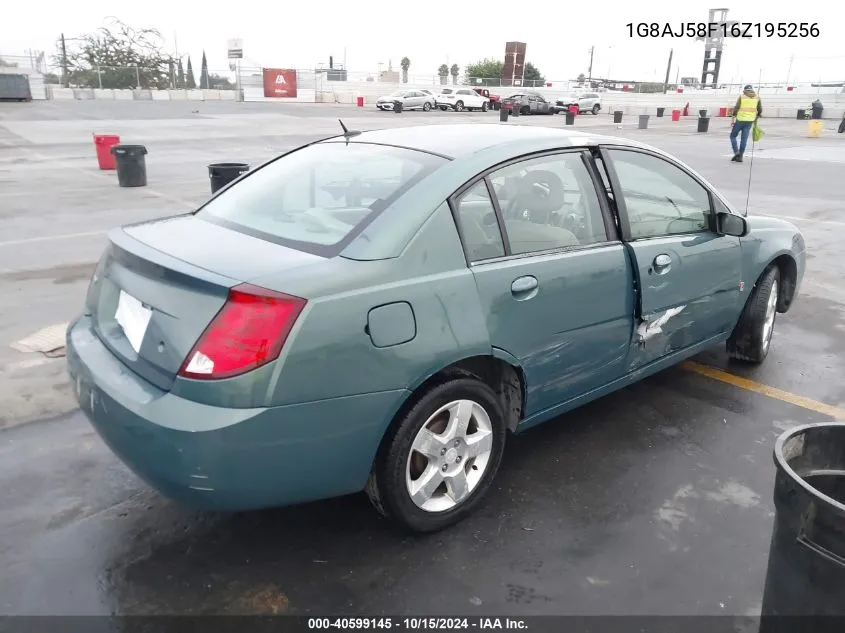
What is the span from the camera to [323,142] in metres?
3.75

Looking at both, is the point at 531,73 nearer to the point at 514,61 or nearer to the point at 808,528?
the point at 514,61

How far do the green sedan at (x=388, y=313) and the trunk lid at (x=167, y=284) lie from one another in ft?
0.03

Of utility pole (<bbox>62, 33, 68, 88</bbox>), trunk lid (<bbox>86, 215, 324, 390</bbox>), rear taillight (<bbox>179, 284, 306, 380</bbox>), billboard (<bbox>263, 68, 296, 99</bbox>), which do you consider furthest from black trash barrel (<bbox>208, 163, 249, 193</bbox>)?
utility pole (<bbox>62, 33, 68, 88</bbox>)

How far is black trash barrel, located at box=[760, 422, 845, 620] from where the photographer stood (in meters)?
1.74

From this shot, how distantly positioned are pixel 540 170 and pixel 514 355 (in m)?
0.97

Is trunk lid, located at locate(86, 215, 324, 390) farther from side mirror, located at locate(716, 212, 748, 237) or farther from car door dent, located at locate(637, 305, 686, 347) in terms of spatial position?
side mirror, located at locate(716, 212, 748, 237)

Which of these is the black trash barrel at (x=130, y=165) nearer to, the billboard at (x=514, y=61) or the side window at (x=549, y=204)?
the side window at (x=549, y=204)

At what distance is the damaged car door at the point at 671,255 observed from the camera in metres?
3.49

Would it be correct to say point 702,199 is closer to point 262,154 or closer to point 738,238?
point 738,238

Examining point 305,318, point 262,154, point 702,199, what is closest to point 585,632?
point 305,318

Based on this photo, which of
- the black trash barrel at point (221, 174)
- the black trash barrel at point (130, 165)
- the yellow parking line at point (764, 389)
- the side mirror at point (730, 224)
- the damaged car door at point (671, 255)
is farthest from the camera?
the black trash barrel at point (130, 165)

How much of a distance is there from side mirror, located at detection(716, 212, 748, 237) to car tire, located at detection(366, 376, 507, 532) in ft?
6.33

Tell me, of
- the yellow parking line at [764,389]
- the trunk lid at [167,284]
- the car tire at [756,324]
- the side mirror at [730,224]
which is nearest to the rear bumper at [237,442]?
the trunk lid at [167,284]

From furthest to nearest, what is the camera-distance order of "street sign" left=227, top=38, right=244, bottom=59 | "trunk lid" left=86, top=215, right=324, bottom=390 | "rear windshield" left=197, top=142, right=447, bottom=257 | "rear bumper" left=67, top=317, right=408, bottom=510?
"street sign" left=227, top=38, right=244, bottom=59 → "rear windshield" left=197, top=142, right=447, bottom=257 → "trunk lid" left=86, top=215, right=324, bottom=390 → "rear bumper" left=67, top=317, right=408, bottom=510
